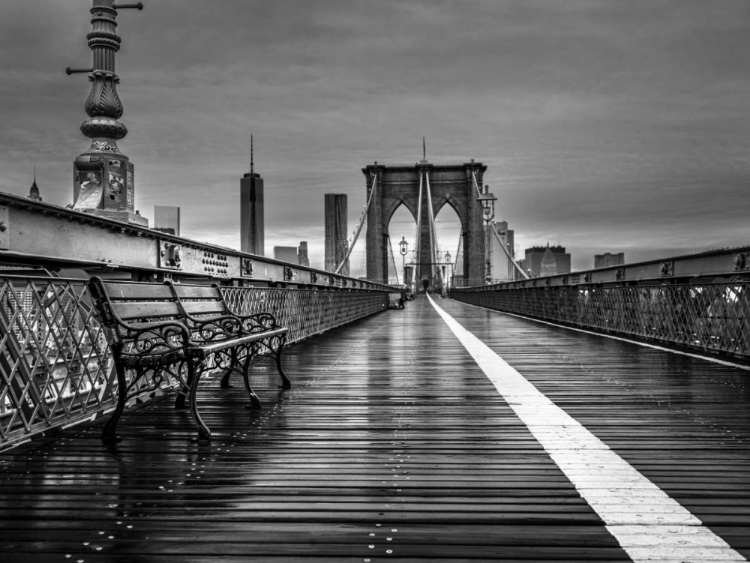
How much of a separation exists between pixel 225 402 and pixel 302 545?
2841 mm

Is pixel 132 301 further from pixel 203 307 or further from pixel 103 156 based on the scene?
pixel 103 156

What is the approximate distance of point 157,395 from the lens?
5.12m

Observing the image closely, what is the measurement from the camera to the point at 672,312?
9.50 m

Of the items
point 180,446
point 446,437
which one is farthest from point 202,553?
point 446,437

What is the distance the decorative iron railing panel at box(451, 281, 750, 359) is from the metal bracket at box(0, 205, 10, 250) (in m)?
6.95

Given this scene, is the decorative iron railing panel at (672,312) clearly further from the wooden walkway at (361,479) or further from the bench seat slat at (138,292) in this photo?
the bench seat slat at (138,292)

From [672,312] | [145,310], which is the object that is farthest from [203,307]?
[672,312]

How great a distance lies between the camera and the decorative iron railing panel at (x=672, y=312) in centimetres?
752

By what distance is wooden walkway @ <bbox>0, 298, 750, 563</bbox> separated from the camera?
2174 mm

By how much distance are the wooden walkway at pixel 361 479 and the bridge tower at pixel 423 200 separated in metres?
68.5

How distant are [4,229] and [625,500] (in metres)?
3.78

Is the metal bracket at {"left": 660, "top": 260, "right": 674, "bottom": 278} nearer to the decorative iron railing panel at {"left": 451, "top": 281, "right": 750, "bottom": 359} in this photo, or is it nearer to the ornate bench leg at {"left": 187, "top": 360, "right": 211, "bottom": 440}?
the decorative iron railing panel at {"left": 451, "top": 281, "right": 750, "bottom": 359}

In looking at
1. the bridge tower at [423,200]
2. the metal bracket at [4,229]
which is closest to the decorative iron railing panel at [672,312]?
the metal bracket at [4,229]

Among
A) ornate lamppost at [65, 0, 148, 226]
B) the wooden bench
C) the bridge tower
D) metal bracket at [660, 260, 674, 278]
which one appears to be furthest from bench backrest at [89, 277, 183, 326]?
the bridge tower
